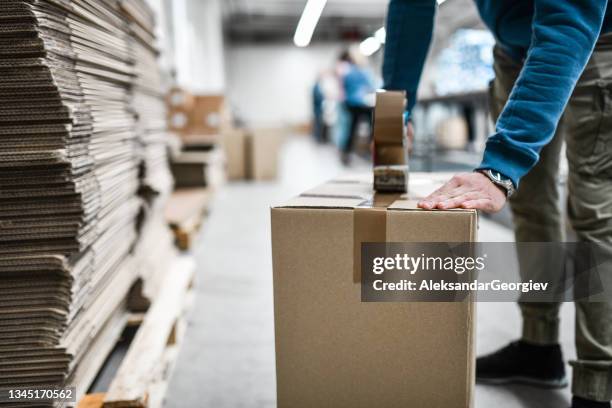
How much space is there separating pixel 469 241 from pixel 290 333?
1.28 ft

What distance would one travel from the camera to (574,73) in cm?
Answer: 95

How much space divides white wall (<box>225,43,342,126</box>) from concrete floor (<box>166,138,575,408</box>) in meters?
15.7

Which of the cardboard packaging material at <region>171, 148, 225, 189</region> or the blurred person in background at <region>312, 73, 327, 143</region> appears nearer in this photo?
the cardboard packaging material at <region>171, 148, 225, 189</region>

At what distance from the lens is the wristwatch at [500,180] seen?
3.04 ft

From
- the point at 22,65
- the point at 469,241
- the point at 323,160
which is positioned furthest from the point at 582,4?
the point at 323,160

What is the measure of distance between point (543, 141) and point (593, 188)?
0.85 ft

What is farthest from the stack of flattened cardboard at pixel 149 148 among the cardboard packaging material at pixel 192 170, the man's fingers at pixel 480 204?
the cardboard packaging material at pixel 192 170

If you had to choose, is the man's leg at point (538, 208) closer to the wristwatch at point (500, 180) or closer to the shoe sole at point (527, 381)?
the shoe sole at point (527, 381)

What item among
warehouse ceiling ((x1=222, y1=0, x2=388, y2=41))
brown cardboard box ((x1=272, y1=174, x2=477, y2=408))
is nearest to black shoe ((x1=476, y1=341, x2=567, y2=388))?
brown cardboard box ((x1=272, y1=174, x2=477, y2=408))

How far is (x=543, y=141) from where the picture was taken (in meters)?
0.95

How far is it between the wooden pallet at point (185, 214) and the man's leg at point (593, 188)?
211 cm

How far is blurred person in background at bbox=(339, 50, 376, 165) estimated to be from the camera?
22.5 feet

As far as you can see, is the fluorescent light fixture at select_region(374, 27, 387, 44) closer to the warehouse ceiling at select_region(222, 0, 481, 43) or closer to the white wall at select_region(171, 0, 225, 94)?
the white wall at select_region(171, 0, 225, 94)

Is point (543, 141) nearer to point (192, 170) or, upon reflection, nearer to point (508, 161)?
point (508, 161)
